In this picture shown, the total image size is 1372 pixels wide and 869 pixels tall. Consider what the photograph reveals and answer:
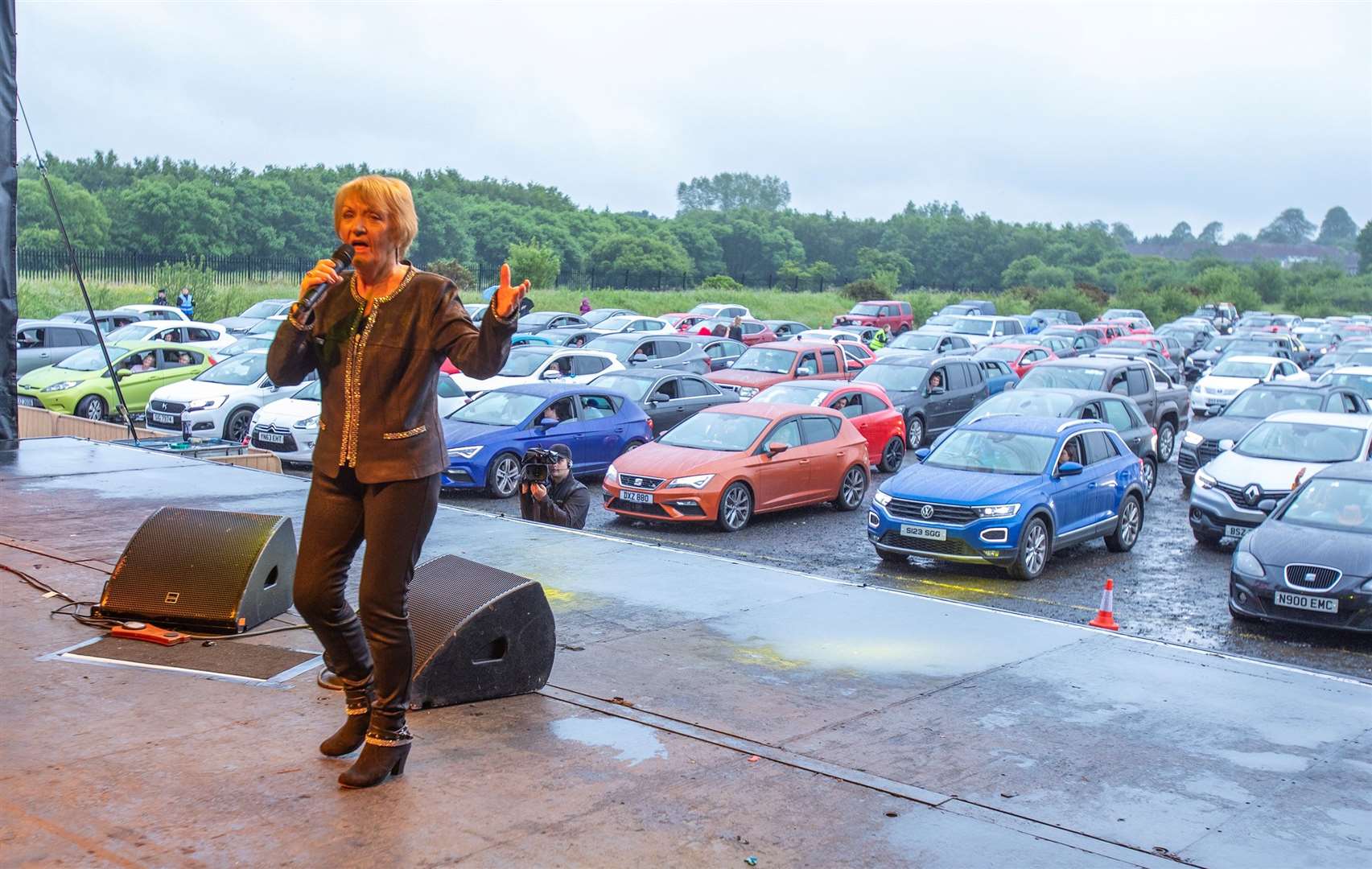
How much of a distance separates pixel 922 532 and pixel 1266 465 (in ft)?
16.8

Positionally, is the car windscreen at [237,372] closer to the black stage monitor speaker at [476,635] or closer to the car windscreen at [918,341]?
the black stage monitor speaker at [476,635]

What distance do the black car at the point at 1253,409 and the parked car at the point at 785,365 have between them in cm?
779

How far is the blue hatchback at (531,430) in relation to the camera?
57.8ft

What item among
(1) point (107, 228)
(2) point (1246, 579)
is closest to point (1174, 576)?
(2) point (1246, 579)

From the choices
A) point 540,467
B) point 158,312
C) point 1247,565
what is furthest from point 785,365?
point 158,312

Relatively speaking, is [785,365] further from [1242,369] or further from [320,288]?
[320,288]

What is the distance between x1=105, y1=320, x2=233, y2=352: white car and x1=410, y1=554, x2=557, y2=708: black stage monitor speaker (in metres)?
24.5

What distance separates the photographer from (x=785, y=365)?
27078mm

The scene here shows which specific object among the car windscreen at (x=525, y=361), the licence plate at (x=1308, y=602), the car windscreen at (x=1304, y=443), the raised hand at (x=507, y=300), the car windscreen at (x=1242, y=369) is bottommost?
the licence plate at (x=1308, y=602)

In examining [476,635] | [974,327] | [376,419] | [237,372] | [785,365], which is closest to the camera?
[376,419]

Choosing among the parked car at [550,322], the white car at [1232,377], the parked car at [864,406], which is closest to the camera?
the parked car at [864,406]

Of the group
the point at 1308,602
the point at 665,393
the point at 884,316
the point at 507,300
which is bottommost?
the point at 1308,602

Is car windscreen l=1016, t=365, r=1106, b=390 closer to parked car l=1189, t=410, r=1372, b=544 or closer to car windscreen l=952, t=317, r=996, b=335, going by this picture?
parked car l=1189, t=410, r=1372, b=544

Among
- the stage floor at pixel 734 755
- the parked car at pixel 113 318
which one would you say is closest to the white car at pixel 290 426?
the stage floor at pixel 734 755
